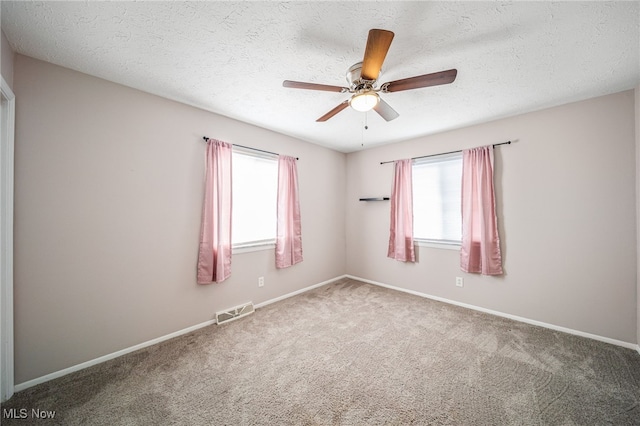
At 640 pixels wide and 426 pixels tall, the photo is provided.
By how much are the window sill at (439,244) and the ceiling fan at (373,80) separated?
7.35 feet

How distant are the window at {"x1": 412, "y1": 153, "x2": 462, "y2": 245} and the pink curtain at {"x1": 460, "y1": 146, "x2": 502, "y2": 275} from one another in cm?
15

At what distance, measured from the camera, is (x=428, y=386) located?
67.0 inches

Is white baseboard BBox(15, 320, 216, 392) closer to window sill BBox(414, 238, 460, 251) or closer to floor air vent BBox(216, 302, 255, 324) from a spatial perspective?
floor air vent BBox(216, 302, 255, 324)

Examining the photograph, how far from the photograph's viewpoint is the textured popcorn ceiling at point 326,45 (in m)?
1.34

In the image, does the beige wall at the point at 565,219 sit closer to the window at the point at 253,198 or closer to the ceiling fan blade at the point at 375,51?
the ceiling fan blade at the point at 375,51

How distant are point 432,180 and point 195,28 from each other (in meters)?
3.31

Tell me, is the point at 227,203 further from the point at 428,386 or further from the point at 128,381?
the point at 428,386

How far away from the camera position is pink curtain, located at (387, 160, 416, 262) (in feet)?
11.7

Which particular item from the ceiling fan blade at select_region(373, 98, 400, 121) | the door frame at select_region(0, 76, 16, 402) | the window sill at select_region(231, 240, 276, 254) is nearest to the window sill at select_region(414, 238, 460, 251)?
the ceiling fan blade at select_region(373, 98, 400, 121)

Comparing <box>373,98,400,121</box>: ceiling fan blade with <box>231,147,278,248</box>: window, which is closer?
<box>373,98,400,121</box>: ceiling fan blade

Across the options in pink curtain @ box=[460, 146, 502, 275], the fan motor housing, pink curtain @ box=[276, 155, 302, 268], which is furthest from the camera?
pink curtain @ box=[276, 155, 302, 268]

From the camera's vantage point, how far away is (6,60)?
1.54 metres

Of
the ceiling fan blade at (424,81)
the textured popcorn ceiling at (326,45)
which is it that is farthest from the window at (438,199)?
the ceiling fan blade at (424,81)

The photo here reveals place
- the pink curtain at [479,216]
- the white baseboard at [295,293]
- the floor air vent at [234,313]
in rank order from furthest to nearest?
the white baseboard at [295,293] < the pink curtain at [479,216] < the floor air vent at [234,313]
